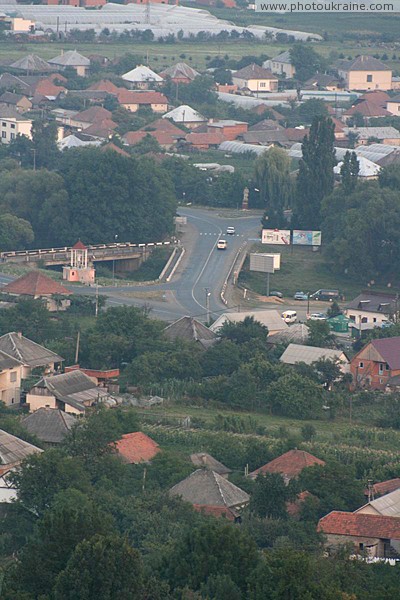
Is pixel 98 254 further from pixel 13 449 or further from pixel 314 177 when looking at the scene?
Answer: pixel 13 449

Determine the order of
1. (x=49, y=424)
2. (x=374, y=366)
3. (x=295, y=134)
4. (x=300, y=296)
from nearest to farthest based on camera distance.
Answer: (x=49, y=424)
(x=374, y=366)
(x=300, y=296)
(x=295, y=134)

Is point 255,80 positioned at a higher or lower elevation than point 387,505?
lower

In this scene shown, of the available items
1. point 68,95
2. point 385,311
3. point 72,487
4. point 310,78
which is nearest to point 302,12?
point 310,78

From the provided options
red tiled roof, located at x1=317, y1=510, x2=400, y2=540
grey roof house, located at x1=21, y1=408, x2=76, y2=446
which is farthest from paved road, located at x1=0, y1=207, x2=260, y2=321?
red tiled roof, located at x1=317, y1=510, x2=400, y2=540

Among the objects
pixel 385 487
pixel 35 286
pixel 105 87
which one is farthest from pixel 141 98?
pixel 385 487

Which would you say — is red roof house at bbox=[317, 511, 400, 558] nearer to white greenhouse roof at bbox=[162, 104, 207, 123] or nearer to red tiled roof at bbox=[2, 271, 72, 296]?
red tiled roof at bbox=[2, 271, 72, 296]

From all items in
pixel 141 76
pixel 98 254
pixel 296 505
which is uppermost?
pixel 296 505

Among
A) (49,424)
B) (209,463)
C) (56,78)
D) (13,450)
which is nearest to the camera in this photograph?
(13,450)

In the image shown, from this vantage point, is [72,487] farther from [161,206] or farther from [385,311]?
[161,206]
